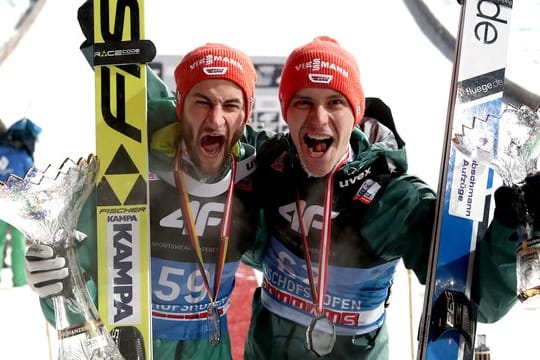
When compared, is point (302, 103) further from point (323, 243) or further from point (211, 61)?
point (323, 243)

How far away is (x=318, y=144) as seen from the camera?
6.68 ft

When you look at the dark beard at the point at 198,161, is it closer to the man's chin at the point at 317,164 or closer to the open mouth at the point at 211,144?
the open mouth at the point at 211,144

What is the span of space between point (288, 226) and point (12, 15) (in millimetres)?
3906

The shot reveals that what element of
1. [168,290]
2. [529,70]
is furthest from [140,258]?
[529,70]

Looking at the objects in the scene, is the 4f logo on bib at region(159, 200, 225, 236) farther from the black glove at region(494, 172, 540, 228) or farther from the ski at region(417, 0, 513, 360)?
the black glove at region(494, 172, 540, 228)

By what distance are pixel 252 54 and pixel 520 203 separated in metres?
2.65

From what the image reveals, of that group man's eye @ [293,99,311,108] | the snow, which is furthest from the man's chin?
the snow

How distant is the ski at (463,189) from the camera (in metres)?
2.10

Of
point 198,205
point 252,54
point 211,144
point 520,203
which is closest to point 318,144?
point 211,144

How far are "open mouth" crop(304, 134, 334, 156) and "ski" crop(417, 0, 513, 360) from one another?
0.34m

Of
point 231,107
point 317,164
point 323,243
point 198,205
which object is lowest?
point 323,243

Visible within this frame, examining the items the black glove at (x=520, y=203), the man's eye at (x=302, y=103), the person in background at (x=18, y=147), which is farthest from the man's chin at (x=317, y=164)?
the person in background at (x=18, y=147)

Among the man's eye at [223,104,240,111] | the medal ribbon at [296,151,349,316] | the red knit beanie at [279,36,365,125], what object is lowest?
the medal ribbon at [296,151,349,316]

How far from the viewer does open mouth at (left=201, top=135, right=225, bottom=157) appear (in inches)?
81.3
